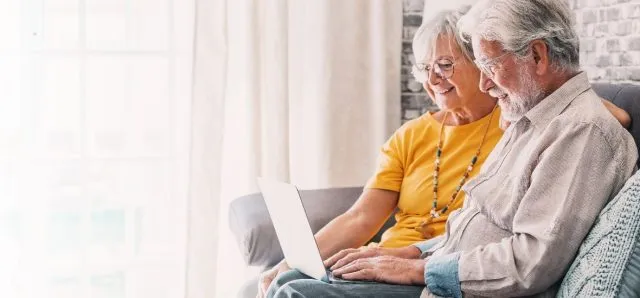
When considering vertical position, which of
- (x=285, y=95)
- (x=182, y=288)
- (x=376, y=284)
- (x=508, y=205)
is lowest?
(x=182, y=288)

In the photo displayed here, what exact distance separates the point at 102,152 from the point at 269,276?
1249 millimetres

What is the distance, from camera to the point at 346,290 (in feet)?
6.37

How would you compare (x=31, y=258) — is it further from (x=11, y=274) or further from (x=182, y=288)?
(x=182, y=288)

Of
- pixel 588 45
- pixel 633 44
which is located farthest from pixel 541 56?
pixel 588 45

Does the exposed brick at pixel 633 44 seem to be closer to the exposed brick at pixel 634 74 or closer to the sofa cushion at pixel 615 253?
the exposed brick at pixel 634 74

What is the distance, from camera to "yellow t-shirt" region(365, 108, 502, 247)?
2436 mm

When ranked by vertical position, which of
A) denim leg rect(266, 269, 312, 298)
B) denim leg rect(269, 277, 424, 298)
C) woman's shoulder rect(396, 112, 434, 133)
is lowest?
denim leg rect(266, 269, 312, 298)

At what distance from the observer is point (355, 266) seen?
205cm

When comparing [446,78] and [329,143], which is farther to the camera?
[329,143]

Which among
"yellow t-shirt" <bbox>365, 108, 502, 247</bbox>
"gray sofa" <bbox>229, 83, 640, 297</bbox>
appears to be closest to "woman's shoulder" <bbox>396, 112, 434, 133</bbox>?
"yellow t-shirt" <bbox>365, 108, 502, 247</bbox>

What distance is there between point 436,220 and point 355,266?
1.51 ft

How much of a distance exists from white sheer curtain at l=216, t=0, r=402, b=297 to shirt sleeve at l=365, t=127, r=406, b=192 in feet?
2.71

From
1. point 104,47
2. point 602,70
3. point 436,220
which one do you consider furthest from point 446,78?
point 104,47

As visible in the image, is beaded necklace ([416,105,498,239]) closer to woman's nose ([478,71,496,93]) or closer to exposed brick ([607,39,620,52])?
woman's nose ([478,71,496,93])
